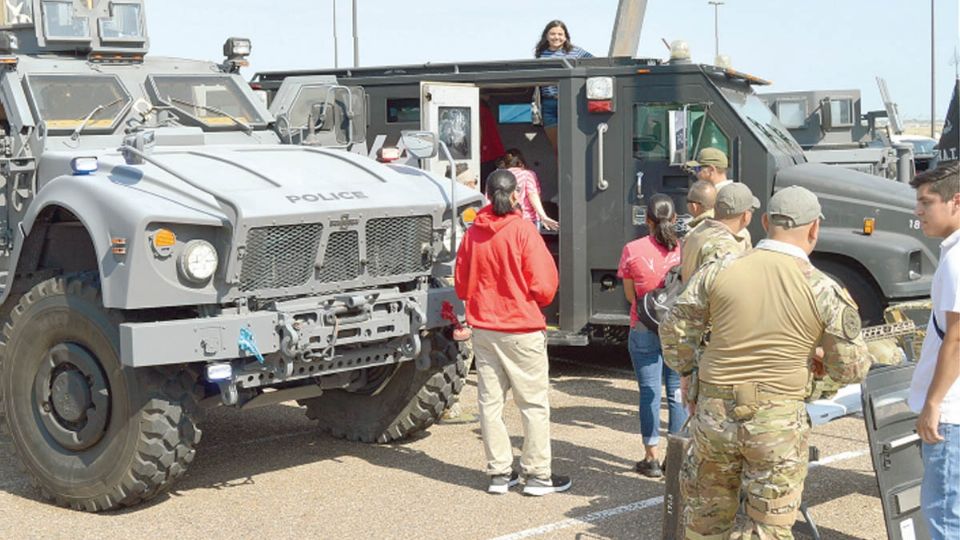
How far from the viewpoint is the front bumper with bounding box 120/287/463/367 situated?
6.19 metres

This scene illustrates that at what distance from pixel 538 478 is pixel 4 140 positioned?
3.50 metres

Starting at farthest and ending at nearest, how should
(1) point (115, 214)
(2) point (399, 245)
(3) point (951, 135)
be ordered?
(3) point (951, 135) → (2) point (399, 245) → (1) point (115, 214)

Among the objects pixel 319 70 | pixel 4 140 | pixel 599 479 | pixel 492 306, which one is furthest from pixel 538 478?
pixel 319 70

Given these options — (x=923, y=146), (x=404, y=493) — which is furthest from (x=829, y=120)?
(x=404, y=493)

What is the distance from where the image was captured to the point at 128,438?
21.1 ft

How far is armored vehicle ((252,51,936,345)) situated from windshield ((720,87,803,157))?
0.5 inches

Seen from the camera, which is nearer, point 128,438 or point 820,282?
point 820,282

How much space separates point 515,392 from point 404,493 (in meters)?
0.79

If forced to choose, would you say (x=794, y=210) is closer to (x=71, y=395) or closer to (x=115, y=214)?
(x=115, y=214)

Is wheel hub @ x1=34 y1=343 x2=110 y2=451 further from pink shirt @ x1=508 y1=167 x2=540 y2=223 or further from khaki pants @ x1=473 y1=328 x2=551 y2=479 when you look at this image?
pink shirt @ x1=508 y1=167 x2=540 y2=223

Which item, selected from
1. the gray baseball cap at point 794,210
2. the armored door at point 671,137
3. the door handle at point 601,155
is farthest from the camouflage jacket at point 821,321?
the door handle at point 601,155

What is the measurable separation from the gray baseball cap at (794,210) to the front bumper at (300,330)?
262 centimetres

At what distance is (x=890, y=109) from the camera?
19.8m

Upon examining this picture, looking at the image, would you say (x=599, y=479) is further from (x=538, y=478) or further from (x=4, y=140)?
(x=4, y=140)
